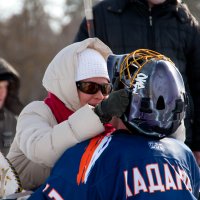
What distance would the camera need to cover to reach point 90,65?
325 centimetres

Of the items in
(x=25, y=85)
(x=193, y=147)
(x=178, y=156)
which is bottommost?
(x=25, y=85)

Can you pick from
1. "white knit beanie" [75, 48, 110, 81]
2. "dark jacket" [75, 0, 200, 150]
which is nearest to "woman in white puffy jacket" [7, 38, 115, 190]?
"white knit beanie" [75, 48, 110, 81]

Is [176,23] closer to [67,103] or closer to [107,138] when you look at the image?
[67,103]

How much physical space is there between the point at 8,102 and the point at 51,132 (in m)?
2.61

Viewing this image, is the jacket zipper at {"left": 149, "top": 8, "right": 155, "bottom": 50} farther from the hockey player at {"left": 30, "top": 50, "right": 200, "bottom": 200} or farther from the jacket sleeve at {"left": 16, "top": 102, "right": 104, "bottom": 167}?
the hockey player at {"left": 30, "top": 50, "right": 200, "bottom": 200}

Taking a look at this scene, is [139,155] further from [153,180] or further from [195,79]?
[195,79]

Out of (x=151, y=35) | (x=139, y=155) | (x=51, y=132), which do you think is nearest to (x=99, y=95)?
(x=51, y=132)

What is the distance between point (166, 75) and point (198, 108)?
181cm

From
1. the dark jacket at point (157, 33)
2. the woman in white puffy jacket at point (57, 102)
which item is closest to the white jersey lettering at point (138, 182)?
the woman in white puffy jacket at point (57, 102)

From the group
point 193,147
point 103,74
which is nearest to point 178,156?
point 103,74

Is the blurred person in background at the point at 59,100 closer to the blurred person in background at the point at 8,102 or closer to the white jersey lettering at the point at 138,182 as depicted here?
the white jersey lettering at the point at 138,182

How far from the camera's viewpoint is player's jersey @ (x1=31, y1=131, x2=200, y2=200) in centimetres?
253

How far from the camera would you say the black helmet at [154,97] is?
8.60 feet

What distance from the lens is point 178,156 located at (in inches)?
104
